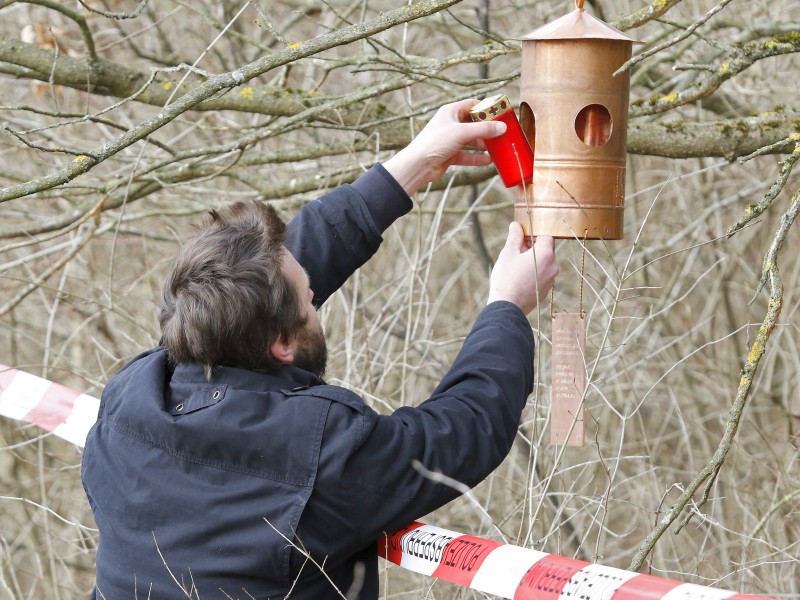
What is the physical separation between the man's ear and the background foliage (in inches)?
22.7

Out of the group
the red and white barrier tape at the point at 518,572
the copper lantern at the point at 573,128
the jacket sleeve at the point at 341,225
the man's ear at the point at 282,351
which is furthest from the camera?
the jacket sleeve at the point at 341,225

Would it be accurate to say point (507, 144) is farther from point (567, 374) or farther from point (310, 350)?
point (310, 350)

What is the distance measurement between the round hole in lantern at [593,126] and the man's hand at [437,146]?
0.86 feet

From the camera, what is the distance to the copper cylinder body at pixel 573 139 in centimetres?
263

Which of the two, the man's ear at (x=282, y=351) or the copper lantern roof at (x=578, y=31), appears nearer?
the man's ear at (x=282, y=351)

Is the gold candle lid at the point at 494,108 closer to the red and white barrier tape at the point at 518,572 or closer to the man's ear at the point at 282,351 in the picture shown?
the man's ear at the point at 282,351

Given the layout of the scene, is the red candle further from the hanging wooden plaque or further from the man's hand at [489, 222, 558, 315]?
the hanging wooden plaque

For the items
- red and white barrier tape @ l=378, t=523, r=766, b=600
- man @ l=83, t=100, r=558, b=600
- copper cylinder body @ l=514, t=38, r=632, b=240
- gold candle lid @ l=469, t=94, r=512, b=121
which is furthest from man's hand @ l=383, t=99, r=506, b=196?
red and white barrier tape @ l=378, t=523, r=766, b=600

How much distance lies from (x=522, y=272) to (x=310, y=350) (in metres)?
0.57

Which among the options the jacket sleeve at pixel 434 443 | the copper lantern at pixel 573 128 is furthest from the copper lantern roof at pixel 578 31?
the jacket sleeve at pixel 434 443

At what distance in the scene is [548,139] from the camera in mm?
2662

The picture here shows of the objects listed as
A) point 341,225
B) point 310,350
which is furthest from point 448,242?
point 310,350

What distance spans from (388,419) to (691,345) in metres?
4.06

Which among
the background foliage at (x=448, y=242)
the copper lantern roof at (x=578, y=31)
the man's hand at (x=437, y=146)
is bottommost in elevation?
the background foliage at (x=448, y=242)
